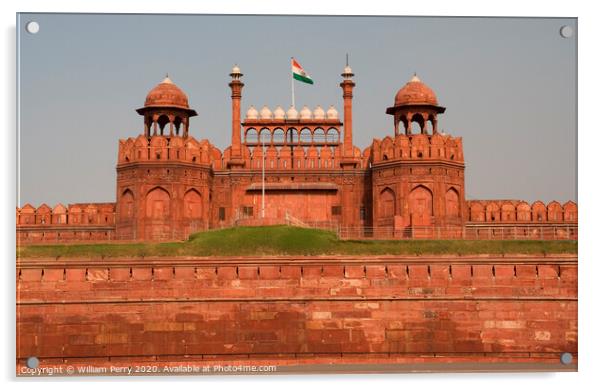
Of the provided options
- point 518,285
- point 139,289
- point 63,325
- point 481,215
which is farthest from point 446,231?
point 63,325

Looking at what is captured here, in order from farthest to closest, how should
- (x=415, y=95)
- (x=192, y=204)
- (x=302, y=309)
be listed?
1. (x=415, y=95)
2. (x=192, y=204)
3. (x=302, y=309)

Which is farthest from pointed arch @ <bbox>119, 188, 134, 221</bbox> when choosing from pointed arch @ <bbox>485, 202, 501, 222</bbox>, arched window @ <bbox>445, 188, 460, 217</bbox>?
pointed arch @ <bbox>485, 202, 501, 222</bbox>

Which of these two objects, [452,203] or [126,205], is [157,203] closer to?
[126,205]

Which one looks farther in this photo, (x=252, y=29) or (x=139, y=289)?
(x=139, y=289)

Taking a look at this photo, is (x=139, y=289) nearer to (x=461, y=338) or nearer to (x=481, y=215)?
(x=461, y=338)

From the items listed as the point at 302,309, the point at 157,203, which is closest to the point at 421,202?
the point at 302,309

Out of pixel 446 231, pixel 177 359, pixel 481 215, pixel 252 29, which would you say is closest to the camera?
pixel 252 29

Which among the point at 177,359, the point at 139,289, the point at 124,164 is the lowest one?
the point at 177,359

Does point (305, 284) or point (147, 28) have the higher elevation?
point (147, 28)
